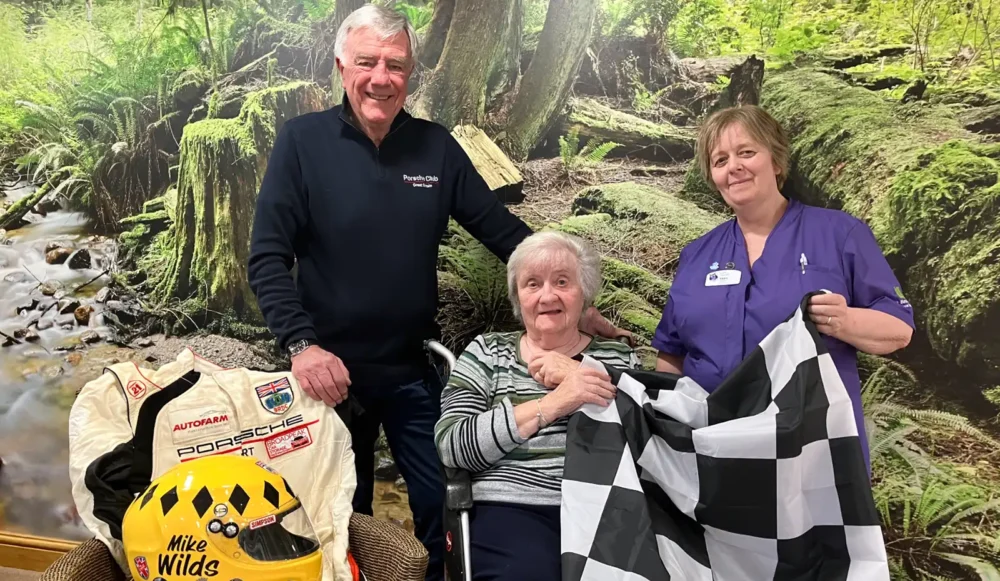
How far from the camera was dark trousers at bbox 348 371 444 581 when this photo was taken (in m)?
2.06

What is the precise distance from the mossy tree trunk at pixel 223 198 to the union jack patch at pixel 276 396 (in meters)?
1.01

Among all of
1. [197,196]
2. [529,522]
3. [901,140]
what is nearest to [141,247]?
[197,196]

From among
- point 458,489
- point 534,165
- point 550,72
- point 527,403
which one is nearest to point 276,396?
point 458,489

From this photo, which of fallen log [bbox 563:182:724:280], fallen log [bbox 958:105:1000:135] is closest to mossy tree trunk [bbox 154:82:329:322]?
fallen log [bbox 563:182:724:280]

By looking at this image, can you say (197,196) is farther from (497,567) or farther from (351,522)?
(497,567)

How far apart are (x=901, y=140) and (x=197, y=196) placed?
2765 mm

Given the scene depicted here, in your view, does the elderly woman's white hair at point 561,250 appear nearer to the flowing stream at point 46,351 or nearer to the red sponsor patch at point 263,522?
the red sponsor patch at point 263,522

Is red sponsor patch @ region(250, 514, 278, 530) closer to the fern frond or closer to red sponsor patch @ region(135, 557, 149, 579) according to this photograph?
red sponsor patch @ region(135, 557, 149, 579)

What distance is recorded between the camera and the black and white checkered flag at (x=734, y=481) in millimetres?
1486

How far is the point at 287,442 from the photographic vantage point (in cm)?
184

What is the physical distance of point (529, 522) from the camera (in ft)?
5.50

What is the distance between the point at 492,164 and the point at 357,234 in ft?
2.43

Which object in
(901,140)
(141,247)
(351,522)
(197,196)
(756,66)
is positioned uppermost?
(756,66)

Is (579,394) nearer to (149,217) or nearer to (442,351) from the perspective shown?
(442,351)
